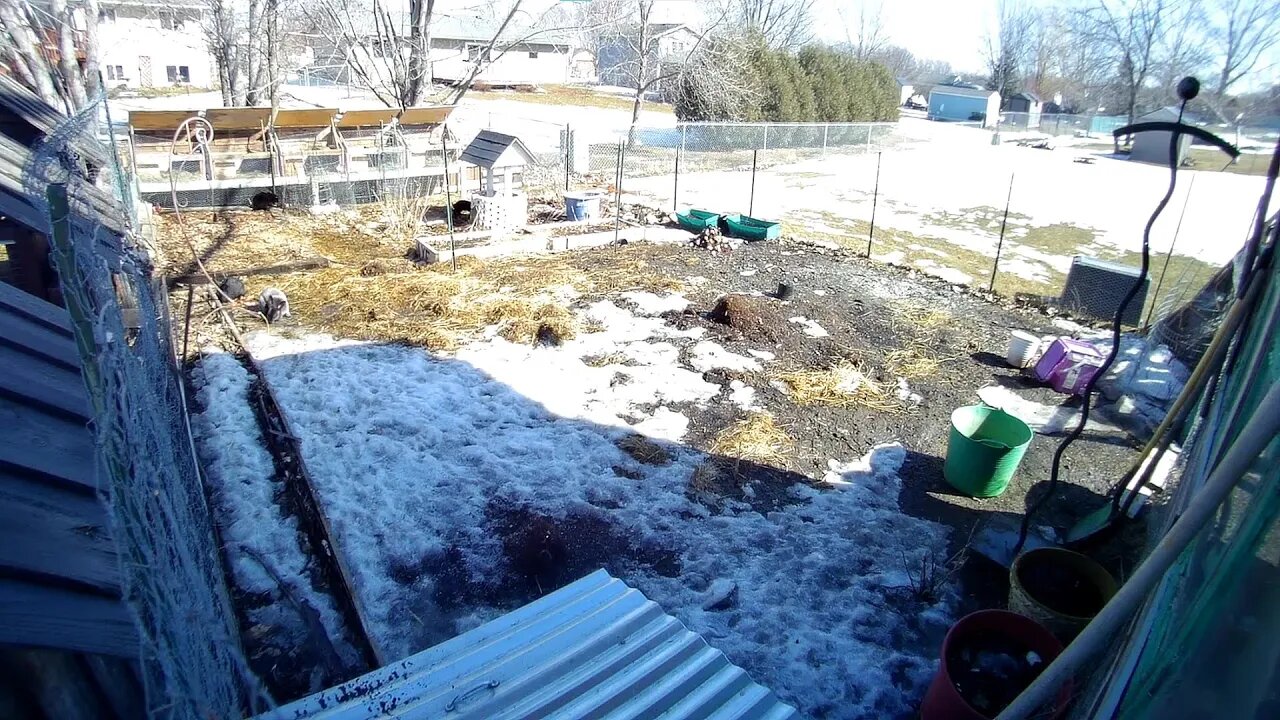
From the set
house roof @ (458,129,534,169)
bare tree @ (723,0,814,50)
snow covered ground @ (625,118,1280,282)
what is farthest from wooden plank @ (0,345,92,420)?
bare tree @ (723,0,814,50)

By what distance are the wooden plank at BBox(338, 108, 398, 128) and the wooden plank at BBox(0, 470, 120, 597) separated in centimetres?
1390

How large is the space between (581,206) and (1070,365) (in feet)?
27.2

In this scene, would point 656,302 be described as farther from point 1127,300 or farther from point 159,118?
point 159,118

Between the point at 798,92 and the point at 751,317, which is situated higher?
the point at 798,92

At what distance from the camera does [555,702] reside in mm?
2541

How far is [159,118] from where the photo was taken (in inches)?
464

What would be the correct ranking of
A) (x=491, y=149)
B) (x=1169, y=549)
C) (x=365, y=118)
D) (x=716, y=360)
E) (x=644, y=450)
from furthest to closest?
(x=365, y=118)
(x=491, y=149)
(x=716, y=360)
(x=644, y=450)
(x=1169, y=549)

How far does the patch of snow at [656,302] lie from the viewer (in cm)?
887

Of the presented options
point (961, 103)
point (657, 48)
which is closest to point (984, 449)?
point (657, 48)

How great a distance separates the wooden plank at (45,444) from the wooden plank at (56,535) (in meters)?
0.05

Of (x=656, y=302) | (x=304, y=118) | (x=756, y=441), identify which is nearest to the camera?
(x=756, y=441)

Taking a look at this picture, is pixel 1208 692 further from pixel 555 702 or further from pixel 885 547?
pixel 885 547

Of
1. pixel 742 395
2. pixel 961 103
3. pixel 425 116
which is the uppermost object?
pixel 961 103

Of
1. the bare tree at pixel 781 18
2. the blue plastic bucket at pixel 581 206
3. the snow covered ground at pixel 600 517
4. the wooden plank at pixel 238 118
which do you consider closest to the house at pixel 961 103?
the bare tree at pixel 781 18
